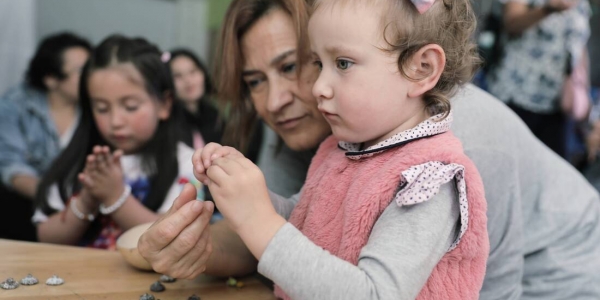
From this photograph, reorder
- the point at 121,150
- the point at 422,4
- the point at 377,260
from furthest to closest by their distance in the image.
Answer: the point at 121,150, the point at 422,4, the point at 377,260

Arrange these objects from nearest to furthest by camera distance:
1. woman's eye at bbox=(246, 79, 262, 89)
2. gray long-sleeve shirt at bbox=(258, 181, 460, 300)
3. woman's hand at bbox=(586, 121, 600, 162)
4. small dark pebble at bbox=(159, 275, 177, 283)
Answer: gray long-sleeve shirt at bbox=(258, 181, 460, 300) < small dark pebble at bbox=(159, 275, 177, 283) < woman's eye at bbox=(246, 79, 262, 89) < woman's hand at bbox=(586, 121, 600, 162)

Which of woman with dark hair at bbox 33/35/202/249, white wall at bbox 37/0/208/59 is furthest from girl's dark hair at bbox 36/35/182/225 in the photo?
white wall at bbox 37/0/208/59

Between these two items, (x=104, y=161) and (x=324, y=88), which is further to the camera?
(x=104, y=161)

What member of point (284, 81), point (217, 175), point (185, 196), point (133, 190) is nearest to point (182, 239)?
point (185, 196)

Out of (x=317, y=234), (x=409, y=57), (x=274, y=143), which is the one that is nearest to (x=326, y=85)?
(x=409, y=57)

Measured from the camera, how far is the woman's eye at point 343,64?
0.99m

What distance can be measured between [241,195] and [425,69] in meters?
0.36

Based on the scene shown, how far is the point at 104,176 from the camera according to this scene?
180 cm

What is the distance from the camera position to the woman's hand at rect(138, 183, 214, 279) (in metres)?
1.04

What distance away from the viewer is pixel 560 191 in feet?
4.72

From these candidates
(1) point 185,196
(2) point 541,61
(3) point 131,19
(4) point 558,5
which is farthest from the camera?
(3) point 131,19

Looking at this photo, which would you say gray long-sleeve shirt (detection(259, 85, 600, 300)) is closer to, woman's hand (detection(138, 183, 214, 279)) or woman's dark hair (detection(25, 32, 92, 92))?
woman's hand (detection(138, 183, 214, 279))

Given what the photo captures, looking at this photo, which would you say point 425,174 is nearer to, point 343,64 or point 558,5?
point 343,64

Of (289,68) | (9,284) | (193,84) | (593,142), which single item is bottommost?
(593,142)
